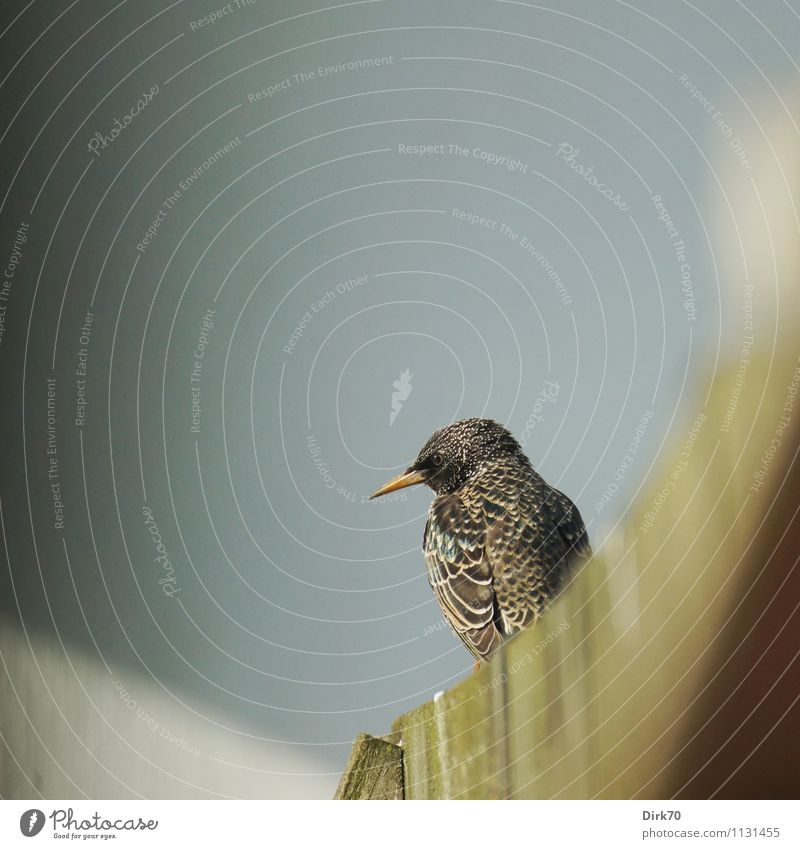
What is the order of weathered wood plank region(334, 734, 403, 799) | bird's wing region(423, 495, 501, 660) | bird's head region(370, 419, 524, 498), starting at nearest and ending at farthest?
1. weathered wood plank region(334, 734, 403, 799)
2. bird's wing region(423, 495, 501, 660)
3. bird's head region(370, 419, 524, 498)

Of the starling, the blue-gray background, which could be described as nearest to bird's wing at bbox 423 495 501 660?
the starling

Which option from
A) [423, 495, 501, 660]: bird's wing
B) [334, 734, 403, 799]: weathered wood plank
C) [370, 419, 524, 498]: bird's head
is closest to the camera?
[334, 734, 403, 799]: weathered wood plank

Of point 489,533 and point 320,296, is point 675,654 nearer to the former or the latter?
point 489,533

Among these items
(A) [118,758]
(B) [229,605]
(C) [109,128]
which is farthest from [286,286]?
(A) [118,758]

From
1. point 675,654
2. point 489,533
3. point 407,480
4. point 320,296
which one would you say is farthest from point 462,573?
point 320,296

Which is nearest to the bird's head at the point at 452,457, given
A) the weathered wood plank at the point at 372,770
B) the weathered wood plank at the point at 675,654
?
the weathered wood plank at the point at 675,654

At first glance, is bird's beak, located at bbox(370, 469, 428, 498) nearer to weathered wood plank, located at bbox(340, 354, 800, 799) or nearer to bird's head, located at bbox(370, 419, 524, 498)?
bird's head, located at bbox(370, 419, 524, 498)

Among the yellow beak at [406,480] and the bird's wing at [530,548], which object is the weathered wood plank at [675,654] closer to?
the bird's wing at [530,548]
